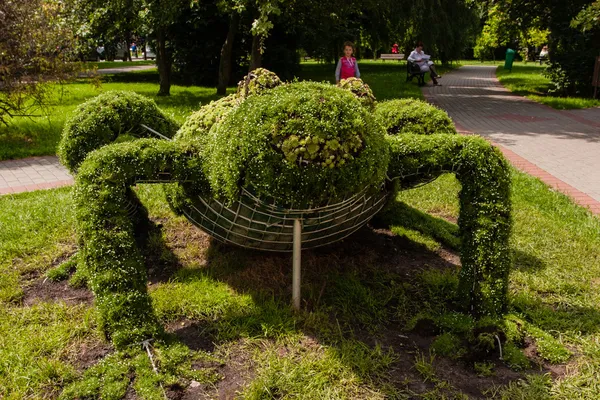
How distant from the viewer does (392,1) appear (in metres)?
13.9

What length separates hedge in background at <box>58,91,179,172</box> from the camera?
3838 millimetres

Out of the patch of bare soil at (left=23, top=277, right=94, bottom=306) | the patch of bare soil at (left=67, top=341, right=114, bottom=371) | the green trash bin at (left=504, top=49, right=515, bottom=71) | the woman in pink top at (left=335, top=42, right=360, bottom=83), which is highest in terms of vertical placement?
the green trash bin at (left=504, top=49, right=515, bottom=71)

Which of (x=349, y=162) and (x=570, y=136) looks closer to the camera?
(x=349, y=162)

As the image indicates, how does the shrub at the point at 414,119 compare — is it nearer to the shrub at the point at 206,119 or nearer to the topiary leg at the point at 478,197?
the topiary leg at the point at 478,197

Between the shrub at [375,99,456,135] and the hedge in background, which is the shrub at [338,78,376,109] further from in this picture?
the hedge in background

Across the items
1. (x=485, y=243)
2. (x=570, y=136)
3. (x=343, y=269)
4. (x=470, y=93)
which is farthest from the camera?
(x=470, y=93)

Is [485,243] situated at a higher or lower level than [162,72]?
lower

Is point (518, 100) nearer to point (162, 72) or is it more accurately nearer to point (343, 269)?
point (162, 72)

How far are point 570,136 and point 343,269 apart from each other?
26.6 ft

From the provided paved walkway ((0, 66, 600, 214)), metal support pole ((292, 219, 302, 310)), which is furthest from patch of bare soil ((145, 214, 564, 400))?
paved walkway ((0, 66, 600, 214))

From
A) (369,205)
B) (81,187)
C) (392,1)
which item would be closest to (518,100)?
(392,1)

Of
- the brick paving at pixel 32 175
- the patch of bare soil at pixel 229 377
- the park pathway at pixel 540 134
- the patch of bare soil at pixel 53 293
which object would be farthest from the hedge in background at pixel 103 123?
the park pathway at pixel 540 134

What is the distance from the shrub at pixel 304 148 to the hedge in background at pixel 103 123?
61.8 inches

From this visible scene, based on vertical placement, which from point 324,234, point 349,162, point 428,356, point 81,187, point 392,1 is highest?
point 392,1
